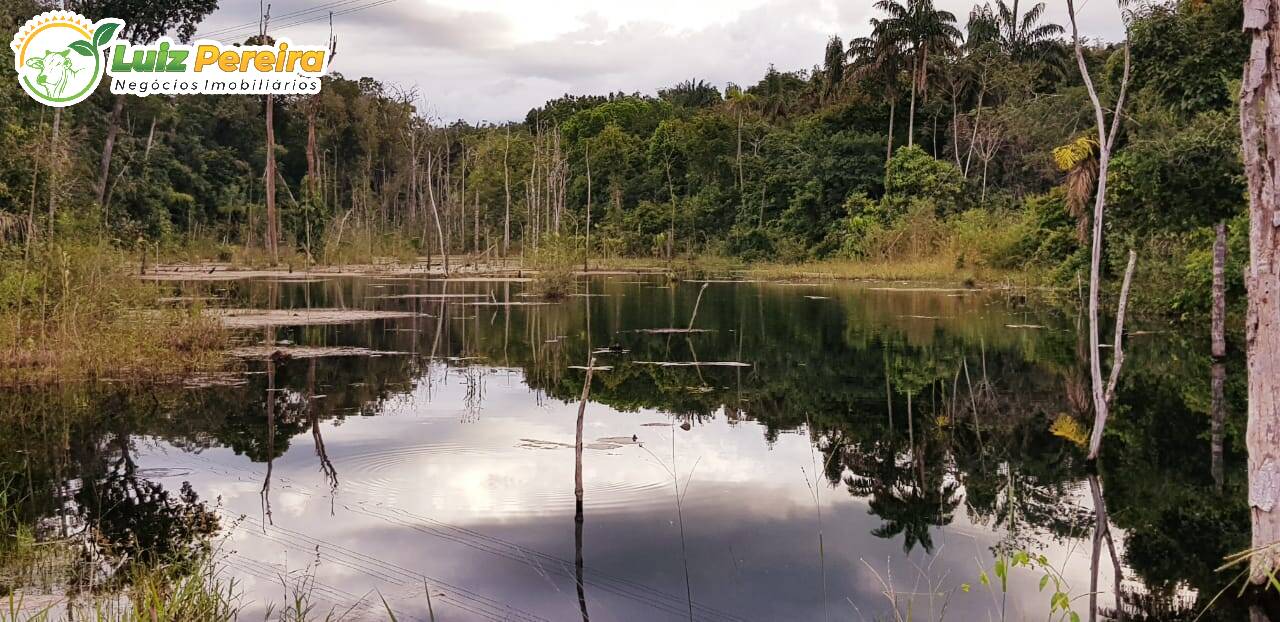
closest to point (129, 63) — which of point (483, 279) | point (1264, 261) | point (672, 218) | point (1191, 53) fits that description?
point (483, 279)

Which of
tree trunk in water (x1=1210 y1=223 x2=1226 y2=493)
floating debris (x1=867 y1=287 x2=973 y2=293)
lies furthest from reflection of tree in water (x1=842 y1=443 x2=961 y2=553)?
floating debris (x1=867 y1=287 x2=973 y2=293)

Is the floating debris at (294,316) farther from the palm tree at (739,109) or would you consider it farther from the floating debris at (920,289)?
the palm tree at (739,109)

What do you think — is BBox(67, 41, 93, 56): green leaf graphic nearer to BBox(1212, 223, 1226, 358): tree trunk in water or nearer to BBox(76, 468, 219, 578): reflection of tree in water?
BBox(76, 468, 219, 578): reflection of tree in water

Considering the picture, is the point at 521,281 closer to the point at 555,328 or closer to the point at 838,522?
the point at 555,328

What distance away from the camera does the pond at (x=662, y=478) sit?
6.64m

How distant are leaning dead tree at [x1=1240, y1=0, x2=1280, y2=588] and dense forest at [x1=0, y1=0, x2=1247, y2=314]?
618cm

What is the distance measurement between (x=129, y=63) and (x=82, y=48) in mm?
14692

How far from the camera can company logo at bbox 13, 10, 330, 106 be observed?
20.1 meters

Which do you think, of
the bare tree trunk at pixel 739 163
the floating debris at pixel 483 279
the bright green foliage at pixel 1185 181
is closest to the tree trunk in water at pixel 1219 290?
the bright green foliage at pixel 1185 181

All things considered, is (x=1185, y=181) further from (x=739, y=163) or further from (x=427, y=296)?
(x=739, y=163)

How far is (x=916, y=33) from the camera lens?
135ft

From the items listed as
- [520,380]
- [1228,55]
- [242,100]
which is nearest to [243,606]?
[520,380]

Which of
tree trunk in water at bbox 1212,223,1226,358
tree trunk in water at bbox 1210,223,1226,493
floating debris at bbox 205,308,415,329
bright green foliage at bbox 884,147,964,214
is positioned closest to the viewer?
tree trunk in water at bbox 1210,223,1226,493

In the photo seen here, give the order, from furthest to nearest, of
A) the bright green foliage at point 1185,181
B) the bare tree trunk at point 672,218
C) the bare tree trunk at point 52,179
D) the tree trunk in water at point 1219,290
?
the bare tree trunk at point 672,218, the bare tree trunk at point 52,179, the tree trunk in water at point 1219,290, the bright green foliage at point 1185,181
